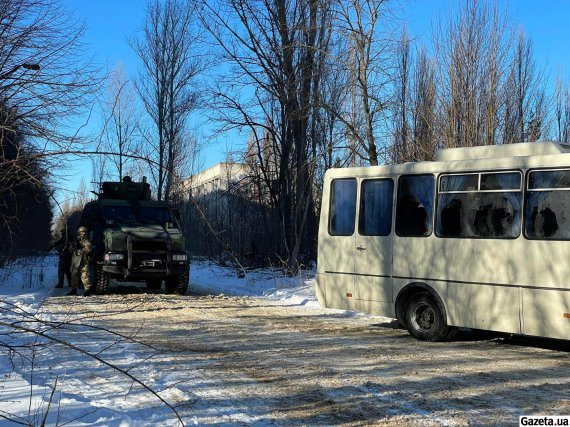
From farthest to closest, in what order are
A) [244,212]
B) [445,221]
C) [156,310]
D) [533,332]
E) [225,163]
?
[225,163]
[244,212]
[156,310]
[445,221]
[533,332]

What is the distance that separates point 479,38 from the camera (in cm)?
1878

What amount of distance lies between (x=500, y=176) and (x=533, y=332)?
2234mm

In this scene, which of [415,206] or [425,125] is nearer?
[415,206]

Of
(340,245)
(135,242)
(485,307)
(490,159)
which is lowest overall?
(485,307)

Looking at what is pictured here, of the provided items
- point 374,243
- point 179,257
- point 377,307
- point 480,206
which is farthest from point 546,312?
point 179,257

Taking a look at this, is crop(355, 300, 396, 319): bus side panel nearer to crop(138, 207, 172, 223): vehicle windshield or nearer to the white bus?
the white bus

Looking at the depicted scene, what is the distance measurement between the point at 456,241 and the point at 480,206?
0.64m

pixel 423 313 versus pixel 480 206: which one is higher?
pixel 480 206

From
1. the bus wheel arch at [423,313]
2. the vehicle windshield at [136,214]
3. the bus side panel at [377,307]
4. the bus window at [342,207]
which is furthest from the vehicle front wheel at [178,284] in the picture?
the bus wheel arch at [423,313]

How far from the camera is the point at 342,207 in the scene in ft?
36.2

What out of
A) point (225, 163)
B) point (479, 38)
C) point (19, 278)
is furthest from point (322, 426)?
point (225, 163)

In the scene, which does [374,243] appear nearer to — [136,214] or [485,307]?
[485,307]

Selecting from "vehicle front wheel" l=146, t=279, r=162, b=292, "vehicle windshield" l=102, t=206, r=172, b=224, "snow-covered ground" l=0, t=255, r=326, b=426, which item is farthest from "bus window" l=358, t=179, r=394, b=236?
"vehicle front wheel" l=146, t=279, r=162, b=292

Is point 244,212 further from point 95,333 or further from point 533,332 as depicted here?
point 533,332
